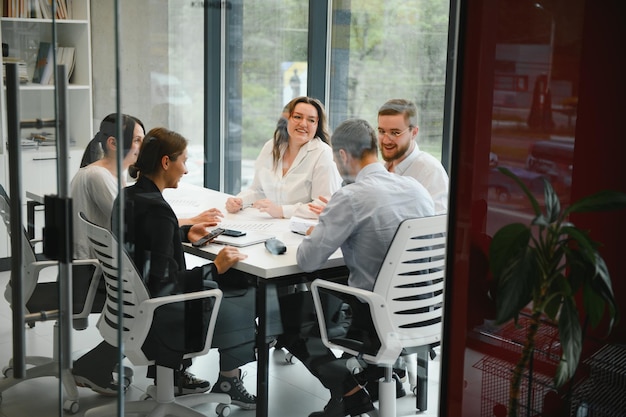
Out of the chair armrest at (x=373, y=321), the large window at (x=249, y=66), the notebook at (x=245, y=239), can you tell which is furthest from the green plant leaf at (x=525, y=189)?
the notebook at (x=245, y=239)

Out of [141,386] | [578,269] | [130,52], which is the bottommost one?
[141,386]

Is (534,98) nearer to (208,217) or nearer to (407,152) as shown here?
(407,152)

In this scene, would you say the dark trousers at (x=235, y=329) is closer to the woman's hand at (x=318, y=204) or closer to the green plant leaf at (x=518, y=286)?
the woman's hand at (x=318, y=204)

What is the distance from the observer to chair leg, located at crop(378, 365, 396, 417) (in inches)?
124

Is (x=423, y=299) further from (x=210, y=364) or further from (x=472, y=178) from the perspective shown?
Result: (x=210, y=364)

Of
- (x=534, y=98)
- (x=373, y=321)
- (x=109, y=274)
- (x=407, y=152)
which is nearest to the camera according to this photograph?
(x=109, y=274)

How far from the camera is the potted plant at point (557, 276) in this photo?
7.16 ft

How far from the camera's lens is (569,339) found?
2.16 meters

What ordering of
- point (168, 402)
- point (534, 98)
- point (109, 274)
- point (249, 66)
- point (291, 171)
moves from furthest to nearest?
point (291, 171)
point (249, 66)
point (168, 402)
point (534, 98)
point (109, 274)

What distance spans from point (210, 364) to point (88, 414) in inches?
28.4

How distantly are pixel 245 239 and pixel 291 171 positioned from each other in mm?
388

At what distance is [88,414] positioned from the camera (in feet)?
7.86

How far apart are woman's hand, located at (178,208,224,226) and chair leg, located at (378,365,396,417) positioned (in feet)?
2.85

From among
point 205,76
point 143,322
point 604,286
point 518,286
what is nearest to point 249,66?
point 205,76
